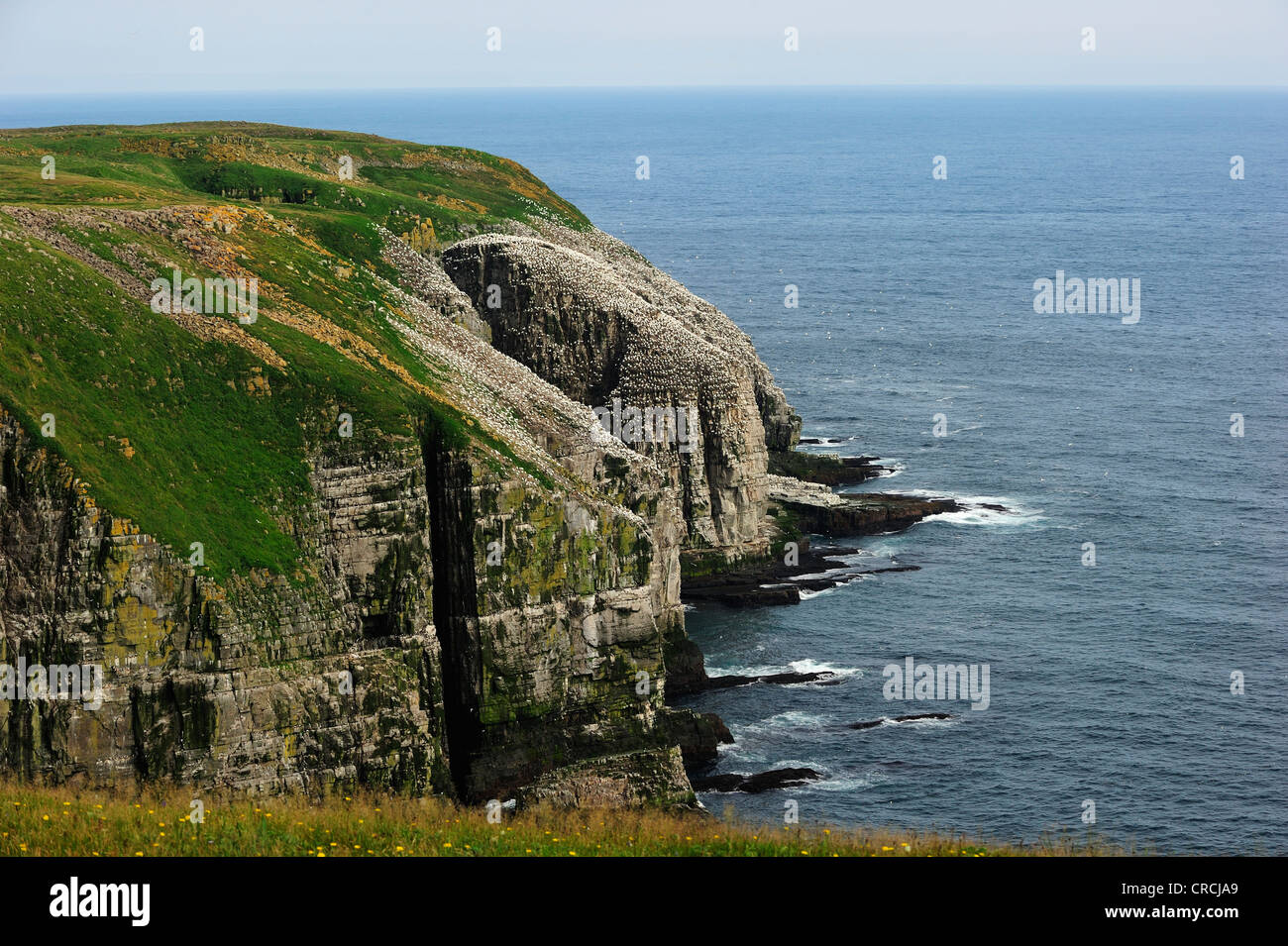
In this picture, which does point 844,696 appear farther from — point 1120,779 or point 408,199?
point 408,199

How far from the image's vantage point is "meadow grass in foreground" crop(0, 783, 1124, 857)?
28609mm

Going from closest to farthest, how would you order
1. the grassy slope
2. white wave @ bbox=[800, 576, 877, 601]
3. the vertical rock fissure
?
1. the grassy slope
2. the vertical rock fissure
3. white wave @ bbox=[800, 576, 877, 601]

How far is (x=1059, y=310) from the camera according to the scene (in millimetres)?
193500

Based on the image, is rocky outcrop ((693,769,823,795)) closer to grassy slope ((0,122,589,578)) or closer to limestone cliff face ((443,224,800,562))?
grassy slope ((0,122,589,578))

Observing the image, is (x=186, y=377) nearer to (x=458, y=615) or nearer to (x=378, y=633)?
(x=378, y=633)

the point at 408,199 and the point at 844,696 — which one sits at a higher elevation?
the point at 408,199

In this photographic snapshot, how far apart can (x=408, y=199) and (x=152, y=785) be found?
238 feet

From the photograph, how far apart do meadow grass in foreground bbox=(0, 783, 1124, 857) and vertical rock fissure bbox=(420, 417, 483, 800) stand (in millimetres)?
24290

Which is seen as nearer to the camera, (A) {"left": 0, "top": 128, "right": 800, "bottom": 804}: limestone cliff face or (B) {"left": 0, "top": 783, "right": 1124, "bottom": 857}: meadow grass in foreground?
(B) {"left": 0, "top": 783, "right": 1124, "bottom": 857}: meadow grass in foreground

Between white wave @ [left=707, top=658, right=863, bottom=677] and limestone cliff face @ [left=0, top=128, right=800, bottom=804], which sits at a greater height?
limestone cliff face @ [left=0, top=128, right=800, bottom=804]

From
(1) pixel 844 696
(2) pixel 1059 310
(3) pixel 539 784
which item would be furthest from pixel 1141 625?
(2) pixel 1059 310

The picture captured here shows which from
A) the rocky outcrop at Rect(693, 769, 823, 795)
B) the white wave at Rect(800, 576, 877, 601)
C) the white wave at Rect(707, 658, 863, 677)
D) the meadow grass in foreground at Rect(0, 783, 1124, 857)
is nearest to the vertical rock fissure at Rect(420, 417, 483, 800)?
the rocky outcrop at Rect(693, 769, 823, 795)

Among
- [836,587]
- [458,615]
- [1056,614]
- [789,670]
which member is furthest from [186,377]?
[1056,614]

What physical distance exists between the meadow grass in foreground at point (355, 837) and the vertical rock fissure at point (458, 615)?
24.3 metres
